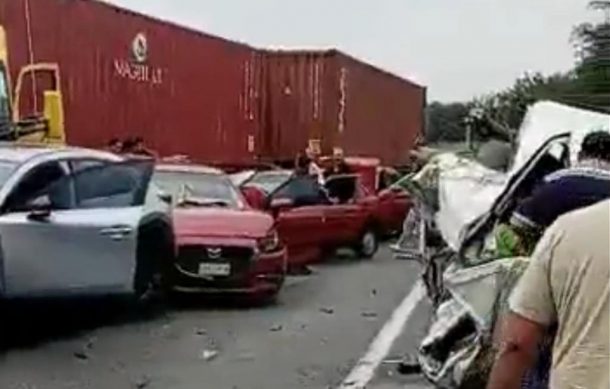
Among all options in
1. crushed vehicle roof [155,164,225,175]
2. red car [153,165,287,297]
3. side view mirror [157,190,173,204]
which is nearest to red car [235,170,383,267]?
crushed vehicle roof [155,164,225,175]

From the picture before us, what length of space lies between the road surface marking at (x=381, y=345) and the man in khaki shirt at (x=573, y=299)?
6.43 meters

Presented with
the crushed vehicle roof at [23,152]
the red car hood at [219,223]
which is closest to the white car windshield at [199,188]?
the red car hood at [219,223]

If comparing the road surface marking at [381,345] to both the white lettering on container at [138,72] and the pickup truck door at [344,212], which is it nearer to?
the pickup truck door at [344,212]

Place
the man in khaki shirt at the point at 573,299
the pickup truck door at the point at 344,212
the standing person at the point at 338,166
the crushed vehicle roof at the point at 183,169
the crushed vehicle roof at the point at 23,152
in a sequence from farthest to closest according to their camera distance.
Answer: the standing person at the point at 338,166, the pickup truck door at the point at 344,212, the crushed vehicle roof at the point at 183,169, the crushed vehicle roof at the point at 23,152, the man in khaki shirt at the point at 573,299

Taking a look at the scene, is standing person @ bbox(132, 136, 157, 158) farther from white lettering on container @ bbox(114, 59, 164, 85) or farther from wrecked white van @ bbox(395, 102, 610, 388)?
wrecked white van @ bbox(395, 102, 610, 388)

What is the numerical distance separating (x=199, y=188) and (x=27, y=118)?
8.18 feet

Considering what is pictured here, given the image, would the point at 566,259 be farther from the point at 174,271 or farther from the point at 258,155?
the point at 258,155

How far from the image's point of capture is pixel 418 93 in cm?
4559

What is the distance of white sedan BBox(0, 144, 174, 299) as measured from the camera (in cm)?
1163

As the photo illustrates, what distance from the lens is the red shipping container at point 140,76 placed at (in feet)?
60.0

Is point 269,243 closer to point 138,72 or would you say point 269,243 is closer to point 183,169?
point 183,169

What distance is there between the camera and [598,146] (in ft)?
18.1

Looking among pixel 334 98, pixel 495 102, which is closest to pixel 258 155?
pixel 334 98

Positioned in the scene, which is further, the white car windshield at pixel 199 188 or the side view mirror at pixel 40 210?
the white car windshield at pixel 199 188
